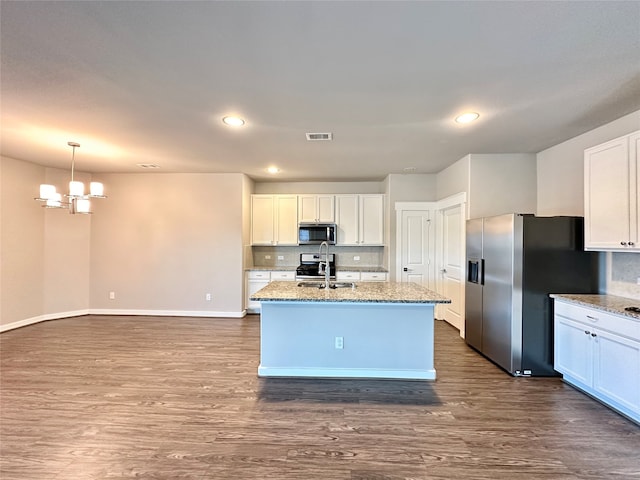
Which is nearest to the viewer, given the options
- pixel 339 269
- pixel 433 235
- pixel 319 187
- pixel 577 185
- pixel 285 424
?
pixel 285 424

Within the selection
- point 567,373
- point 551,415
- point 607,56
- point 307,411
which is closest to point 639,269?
point 567,373

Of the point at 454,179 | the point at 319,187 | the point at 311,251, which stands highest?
the point at 319,187

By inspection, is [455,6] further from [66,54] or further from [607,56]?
[66,54]

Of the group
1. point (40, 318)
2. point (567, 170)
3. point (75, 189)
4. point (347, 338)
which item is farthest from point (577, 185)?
point (40, 318)

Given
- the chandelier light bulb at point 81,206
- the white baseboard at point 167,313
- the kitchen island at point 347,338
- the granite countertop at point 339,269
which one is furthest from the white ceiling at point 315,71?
the white baseboard at point 167,313

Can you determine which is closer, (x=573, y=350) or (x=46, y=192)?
(x=573, y=350)

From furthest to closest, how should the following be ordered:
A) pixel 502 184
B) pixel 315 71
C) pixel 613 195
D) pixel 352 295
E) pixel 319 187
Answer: pixel 319 187, pixel 502 184, pixel 352 295, pixel 613 195, pixel 315 71

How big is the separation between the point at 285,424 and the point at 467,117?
3.15m

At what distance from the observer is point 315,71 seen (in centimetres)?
208

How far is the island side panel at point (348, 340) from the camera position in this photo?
302cm

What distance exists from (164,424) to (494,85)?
11.9 ft

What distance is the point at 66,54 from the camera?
1.92 meters

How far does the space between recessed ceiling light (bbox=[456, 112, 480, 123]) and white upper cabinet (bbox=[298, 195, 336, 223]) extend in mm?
3091

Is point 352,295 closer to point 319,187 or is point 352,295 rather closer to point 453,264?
point 453,264
